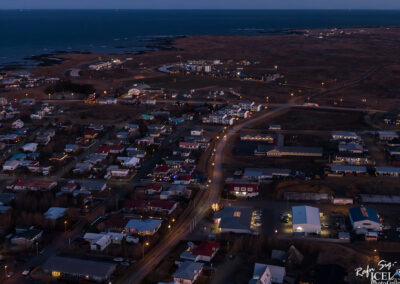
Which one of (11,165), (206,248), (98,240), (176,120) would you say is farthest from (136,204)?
(176,120)

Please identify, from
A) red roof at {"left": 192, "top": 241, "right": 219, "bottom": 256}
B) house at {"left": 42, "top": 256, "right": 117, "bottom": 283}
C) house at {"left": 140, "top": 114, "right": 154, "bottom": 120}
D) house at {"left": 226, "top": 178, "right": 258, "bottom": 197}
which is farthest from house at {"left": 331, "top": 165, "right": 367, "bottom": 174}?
house at {"left": 140, "top": 114, "right": 154, "bottom": 120}

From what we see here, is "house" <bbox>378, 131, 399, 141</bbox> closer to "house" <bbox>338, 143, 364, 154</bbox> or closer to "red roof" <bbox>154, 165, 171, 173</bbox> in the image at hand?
"house" <bbox>338, 143, 364, 154</bbox>

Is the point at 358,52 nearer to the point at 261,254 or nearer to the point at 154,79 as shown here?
the point at 154,79

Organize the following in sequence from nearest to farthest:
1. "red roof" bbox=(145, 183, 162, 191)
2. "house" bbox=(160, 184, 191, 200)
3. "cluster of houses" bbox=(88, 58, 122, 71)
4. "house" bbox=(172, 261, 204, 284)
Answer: "house" bbox=(172, 261, 204, 284)
"house" bbox=(160, 184, 191, 200)
"red roof" bbox=(145, 183, 162, 191)
"cluster of houses" bbox=(88, 58, 122, 71)

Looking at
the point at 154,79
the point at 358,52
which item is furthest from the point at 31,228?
the point at 358,52

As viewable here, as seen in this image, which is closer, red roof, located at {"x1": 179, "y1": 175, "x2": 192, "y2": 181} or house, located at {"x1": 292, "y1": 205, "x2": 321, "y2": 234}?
house, located at {"x1": 292, "y1": 205, "x2": 321, "y2": 234}

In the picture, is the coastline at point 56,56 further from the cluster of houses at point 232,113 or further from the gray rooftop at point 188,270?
the gray rooftop at point 188,270

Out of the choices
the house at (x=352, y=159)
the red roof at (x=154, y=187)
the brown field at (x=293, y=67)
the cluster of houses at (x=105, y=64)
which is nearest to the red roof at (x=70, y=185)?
the red roof at (x=154, y=187)
